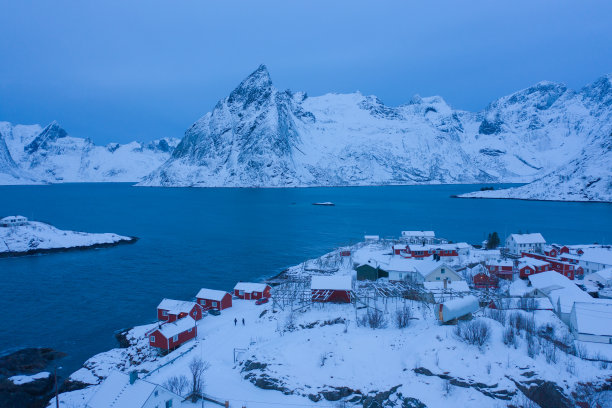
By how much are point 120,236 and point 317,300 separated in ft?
172

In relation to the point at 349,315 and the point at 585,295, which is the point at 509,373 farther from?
the point at 585,295

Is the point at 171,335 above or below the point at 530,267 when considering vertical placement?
below

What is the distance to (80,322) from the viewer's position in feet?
108

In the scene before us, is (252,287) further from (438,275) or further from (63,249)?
(63,249)

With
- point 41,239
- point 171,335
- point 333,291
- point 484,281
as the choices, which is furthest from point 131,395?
point 41,239

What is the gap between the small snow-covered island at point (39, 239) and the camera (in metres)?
61.1

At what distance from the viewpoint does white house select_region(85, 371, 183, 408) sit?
16.4 meters

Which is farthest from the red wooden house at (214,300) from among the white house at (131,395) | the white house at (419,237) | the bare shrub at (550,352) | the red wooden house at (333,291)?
the white house at (419,237)

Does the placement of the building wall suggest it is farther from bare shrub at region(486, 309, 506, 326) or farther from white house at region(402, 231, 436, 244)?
white house at region(402, 231, 436, 244)

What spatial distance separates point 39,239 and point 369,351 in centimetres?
6305

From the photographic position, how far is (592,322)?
2245 centimetres

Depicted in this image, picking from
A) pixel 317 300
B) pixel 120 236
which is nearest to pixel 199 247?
pixel 120 236

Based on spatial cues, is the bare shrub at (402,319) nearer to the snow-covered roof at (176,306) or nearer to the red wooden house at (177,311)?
the red wooden house at (177,311)

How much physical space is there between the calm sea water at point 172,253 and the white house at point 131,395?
33.2 feet
